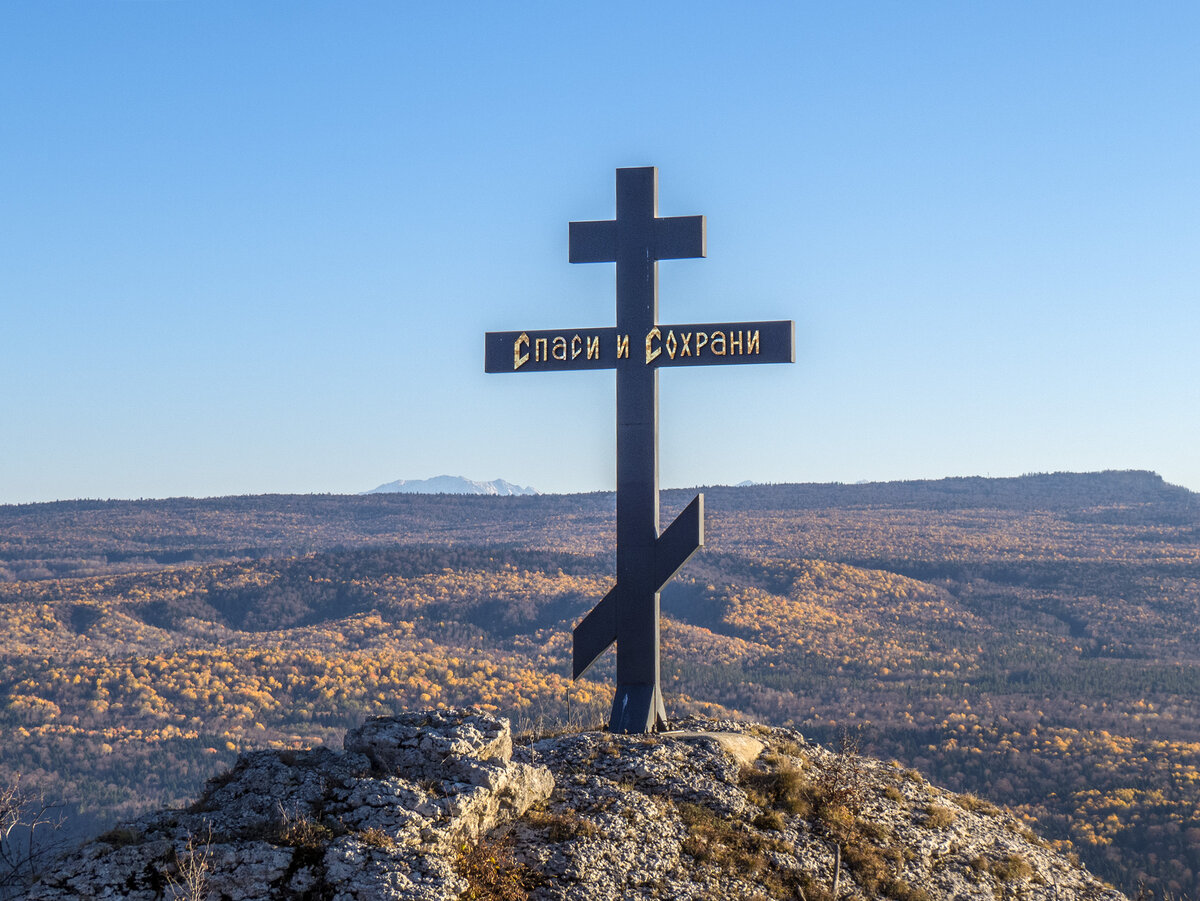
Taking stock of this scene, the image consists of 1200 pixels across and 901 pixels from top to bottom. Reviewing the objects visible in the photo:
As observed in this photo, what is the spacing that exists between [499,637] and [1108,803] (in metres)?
46.5

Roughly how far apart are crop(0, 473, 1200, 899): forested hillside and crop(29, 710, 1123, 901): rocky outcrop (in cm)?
1626

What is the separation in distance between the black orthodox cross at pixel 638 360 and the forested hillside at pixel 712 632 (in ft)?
48.9

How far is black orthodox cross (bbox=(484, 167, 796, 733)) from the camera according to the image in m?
14.5

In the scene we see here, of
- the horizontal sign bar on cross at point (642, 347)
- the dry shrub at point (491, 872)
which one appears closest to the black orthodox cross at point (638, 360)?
the horizontal sign bar on cross at point (642, 347)

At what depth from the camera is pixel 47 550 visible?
11800cm

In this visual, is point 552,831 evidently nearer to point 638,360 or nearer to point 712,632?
point 638,360

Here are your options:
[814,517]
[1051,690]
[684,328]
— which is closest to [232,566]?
[814,517]

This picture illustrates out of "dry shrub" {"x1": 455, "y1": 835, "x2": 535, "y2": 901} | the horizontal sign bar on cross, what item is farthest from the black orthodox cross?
"dry shrub" {"x1": 455, "y1": 835, "x2": 535, "y2": 901}

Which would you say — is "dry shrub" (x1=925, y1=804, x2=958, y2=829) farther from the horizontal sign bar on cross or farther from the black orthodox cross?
the horizontal sign bar on cross

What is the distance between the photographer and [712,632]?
79938 mm

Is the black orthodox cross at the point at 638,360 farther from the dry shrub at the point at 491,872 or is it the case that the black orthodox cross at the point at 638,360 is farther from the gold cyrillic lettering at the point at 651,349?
the dry shrub at the point at 491,872

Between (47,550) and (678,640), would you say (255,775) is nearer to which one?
(678,640)

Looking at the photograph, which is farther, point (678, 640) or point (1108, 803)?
point (678, 640)

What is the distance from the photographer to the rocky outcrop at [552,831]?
8.66 meters
